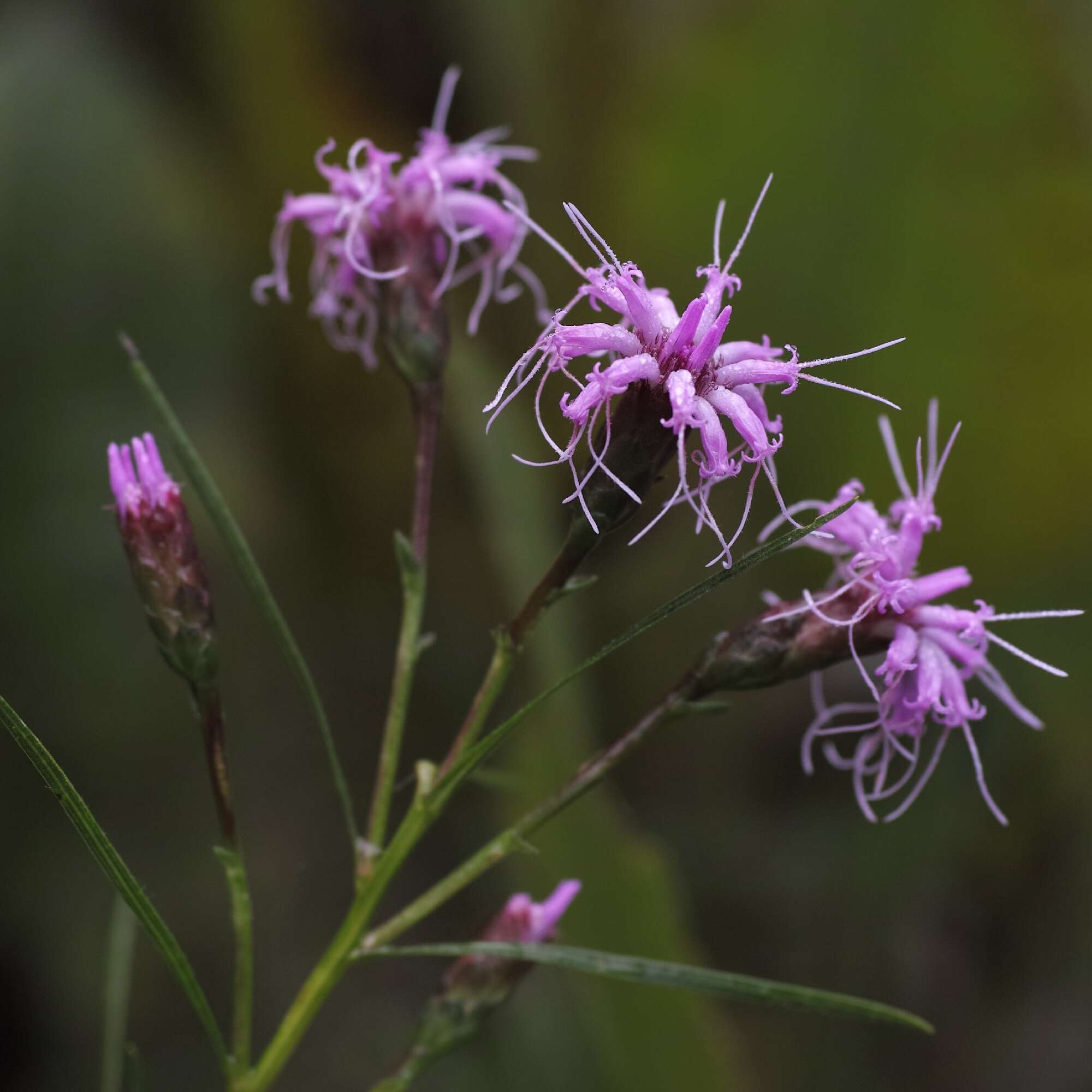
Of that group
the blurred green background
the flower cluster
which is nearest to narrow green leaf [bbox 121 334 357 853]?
the flower cluster

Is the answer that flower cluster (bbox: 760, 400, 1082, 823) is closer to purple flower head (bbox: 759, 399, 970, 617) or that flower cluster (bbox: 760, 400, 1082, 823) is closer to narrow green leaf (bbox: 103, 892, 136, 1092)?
purple flower head (bbox: 759, 399, 970, 617)

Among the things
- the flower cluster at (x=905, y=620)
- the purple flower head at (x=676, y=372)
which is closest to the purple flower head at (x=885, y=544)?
the flower cluster at (x=905, y=620)

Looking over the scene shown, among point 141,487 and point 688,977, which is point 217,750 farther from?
point 688,977

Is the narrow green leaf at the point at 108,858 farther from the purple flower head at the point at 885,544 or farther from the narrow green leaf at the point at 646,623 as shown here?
the purple flower head at the point at 885,544

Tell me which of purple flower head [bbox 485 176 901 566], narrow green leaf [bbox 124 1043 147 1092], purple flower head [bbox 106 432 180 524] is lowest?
narrow green leaf [bbox 124 1043 147 1092]

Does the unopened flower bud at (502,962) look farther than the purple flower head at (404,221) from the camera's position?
No

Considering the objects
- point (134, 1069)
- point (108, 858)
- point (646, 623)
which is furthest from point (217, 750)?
point (646, 623)

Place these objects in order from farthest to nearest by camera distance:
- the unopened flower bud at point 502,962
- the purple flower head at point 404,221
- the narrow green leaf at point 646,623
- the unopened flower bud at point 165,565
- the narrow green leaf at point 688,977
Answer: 1. the purple flower head at point 404,221
2. the unopened flower bud at point 502,962
3. the unopened flower bud at point 165,565
4. the narrow green leaf at point 688,977
5. the narrow green leaf at point 646,623
